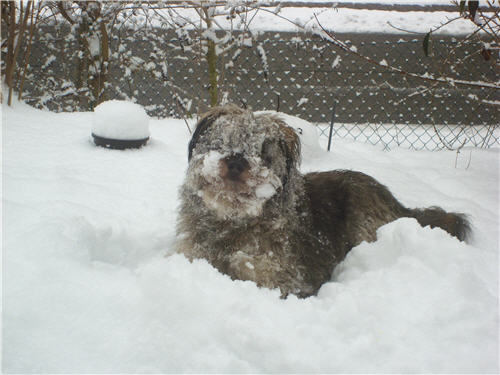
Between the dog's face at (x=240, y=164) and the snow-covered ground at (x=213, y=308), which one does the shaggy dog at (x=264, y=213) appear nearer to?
the dog's face at (x=240, y=164)

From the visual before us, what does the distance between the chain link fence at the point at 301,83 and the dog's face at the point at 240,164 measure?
12.9ft

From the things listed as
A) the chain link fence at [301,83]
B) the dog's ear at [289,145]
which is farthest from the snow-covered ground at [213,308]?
the chain link fence at [301,83]

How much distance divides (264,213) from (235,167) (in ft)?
1.25

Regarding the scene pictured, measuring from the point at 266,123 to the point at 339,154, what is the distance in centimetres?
302

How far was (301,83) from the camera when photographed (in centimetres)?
716

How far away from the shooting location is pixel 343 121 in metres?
7.64

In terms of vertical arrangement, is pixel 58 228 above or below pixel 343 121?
below

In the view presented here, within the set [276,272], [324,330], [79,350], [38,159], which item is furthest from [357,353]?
[38,159]

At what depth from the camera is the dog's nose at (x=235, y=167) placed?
1.93m

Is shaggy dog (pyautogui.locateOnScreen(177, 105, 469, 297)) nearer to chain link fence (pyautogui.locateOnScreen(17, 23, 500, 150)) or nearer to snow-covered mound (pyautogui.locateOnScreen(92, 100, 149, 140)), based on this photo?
snow-covered mound (pyautogui.locateOnScreen(92, 100, 149, 140))

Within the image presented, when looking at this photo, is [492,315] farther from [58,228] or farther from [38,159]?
[38,159]

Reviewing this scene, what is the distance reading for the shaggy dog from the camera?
2.01m

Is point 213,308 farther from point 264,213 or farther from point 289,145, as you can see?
point 289,145

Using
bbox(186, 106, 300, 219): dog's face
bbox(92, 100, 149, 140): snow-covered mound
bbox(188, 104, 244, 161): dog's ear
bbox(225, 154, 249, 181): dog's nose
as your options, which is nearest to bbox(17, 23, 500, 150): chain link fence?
bbox(92, 100, 149, 140): snow-covered mound
